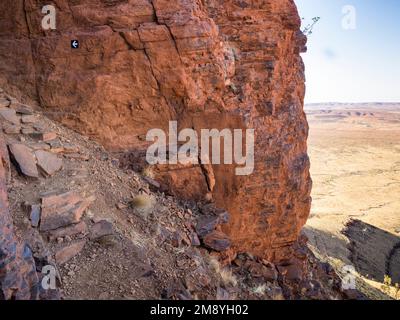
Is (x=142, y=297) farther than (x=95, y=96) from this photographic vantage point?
No

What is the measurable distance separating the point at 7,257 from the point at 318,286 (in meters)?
8.78

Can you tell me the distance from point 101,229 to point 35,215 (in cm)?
96

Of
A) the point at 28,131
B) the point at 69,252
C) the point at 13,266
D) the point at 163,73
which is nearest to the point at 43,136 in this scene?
the point at 28,131

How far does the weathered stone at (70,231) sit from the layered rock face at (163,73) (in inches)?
110

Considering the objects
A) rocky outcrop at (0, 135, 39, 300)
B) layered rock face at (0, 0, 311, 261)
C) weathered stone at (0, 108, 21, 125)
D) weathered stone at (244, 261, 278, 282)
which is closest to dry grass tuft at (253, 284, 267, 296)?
weathered stone at (244, 261, 278, 282)

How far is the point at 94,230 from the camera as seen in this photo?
18.0 feet

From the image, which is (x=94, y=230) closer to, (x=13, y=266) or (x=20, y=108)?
(x=13, y=266)

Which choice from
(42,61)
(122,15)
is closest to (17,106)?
(42,61)

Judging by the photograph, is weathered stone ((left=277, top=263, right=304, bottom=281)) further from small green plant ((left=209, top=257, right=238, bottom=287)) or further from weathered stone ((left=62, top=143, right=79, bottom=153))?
weathered stone ((left=62, top=143, right=79, bottom=153))

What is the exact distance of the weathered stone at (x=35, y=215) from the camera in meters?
5.09

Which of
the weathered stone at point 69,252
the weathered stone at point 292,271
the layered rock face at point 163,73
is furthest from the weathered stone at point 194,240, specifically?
the weathered stone at point 292,271

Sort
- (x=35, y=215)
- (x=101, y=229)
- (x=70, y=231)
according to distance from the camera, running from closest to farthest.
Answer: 1. (x=35, y=215)
2. (x=70, y=231)
3. (x=101, y=229)

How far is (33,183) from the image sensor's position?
5.75 m

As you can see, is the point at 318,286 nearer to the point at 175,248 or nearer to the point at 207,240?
the point at 207,240
